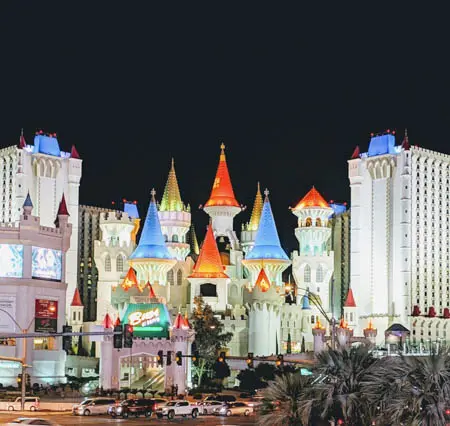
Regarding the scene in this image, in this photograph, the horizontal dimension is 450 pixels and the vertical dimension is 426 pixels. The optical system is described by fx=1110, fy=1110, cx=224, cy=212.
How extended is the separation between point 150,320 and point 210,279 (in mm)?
15787

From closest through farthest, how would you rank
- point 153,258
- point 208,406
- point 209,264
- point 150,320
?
point 208,406
point 150,320
point 153,258
point 209,264

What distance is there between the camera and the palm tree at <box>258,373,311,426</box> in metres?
39.6

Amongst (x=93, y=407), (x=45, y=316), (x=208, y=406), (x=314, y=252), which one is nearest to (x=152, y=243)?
(x=45, y=316)

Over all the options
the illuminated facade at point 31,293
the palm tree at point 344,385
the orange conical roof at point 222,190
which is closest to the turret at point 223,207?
the orange conical roof at point 222,190

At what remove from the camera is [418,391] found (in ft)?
119

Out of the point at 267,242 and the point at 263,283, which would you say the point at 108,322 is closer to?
the point at 263,283

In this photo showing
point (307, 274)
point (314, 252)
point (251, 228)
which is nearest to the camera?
point (307, 274)

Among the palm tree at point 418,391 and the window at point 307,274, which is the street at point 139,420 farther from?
the window at point 307,274

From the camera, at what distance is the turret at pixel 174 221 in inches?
4530

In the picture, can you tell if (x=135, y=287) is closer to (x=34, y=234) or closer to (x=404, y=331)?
(x=34, y=234)

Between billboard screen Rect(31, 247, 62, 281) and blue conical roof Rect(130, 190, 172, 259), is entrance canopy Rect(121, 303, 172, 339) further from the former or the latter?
blue conical roof Rect(130, 190, 172, 259)

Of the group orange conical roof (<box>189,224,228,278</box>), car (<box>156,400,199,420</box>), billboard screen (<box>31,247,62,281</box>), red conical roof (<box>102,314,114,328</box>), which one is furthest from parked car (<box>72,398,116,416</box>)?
orange conical roof (<box>189,224,228,278</box>)

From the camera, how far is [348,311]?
11369 cm

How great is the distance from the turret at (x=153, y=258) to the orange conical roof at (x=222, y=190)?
1440cm
